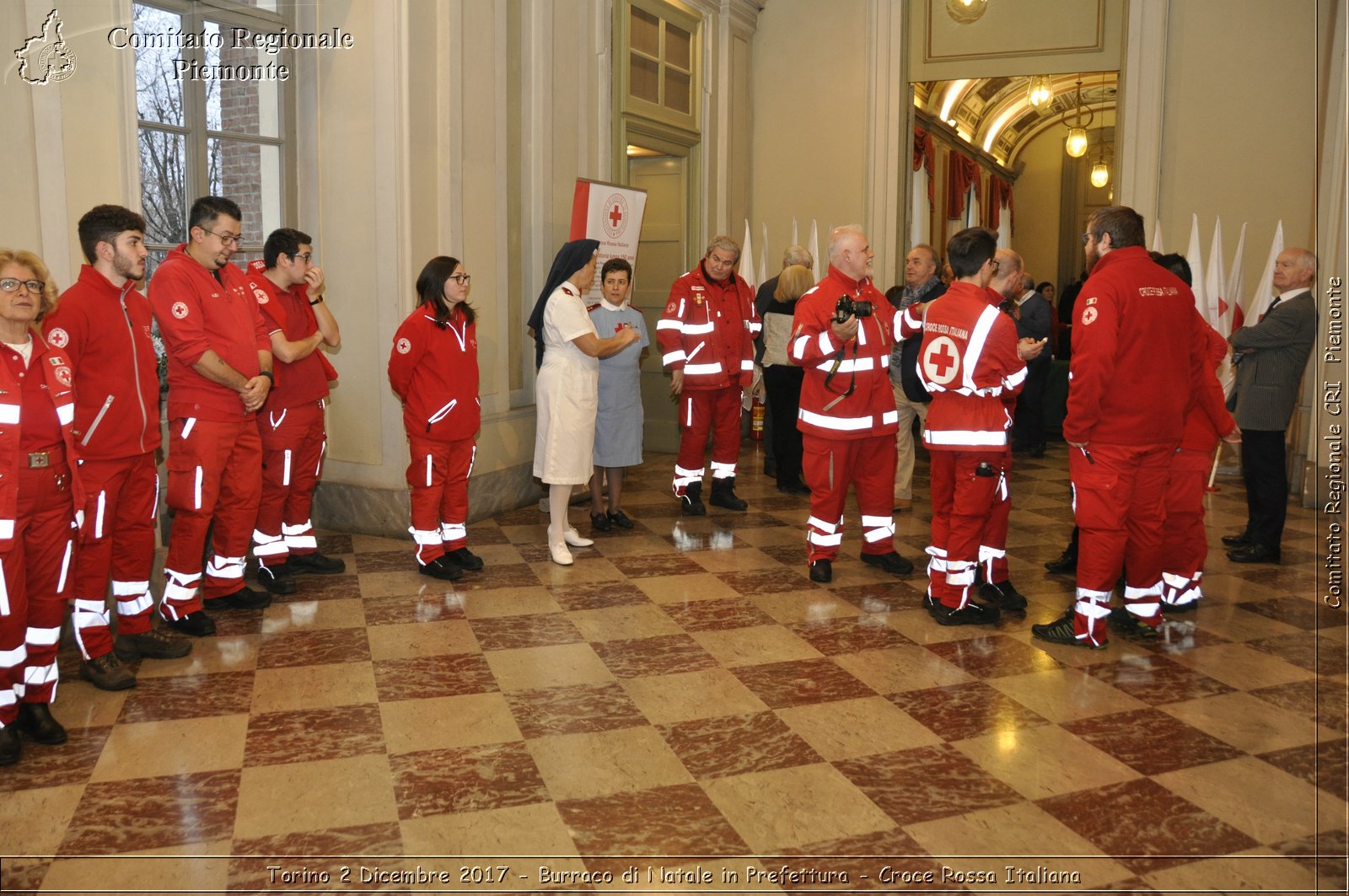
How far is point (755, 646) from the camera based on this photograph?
4.15 metres

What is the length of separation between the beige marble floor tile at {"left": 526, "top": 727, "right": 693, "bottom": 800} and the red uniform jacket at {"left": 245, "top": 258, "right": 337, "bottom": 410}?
238 centimetres

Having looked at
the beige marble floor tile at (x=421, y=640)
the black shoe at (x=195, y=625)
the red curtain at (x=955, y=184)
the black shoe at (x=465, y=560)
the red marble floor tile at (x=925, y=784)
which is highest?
the red curtain at (x=955, y=184)

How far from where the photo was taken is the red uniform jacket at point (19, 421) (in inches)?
117

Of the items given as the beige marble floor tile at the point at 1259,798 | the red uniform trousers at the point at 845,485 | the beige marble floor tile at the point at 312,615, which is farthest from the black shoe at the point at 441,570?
the beige marble floor tile at the point at 1259,798

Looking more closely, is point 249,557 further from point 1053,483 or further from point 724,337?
point 1053,483

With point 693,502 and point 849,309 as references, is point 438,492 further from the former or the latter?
point 849,309

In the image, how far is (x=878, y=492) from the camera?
512 centimetres

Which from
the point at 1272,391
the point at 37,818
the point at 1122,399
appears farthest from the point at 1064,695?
the point at 37,818

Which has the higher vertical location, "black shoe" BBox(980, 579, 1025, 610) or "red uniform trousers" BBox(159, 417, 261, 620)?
"red uniform trousers" BBox(159, 417, 261, 620)

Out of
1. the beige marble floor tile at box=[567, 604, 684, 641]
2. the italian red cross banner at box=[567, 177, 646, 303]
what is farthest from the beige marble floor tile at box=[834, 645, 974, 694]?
the italian red cross banner at box=[567, 177, 646, 303]

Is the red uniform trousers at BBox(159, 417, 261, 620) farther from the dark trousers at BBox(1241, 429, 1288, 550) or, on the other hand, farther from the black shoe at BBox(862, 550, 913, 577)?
the dark trousers at BBox(1241, 429, 1288, 550)

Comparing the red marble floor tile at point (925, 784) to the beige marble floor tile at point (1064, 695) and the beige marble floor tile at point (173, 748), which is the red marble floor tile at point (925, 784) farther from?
the beige marble floor tile at point (173, 748)

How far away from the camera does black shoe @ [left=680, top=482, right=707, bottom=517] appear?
21.1ft

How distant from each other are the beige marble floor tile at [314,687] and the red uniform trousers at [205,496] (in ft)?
2.22
